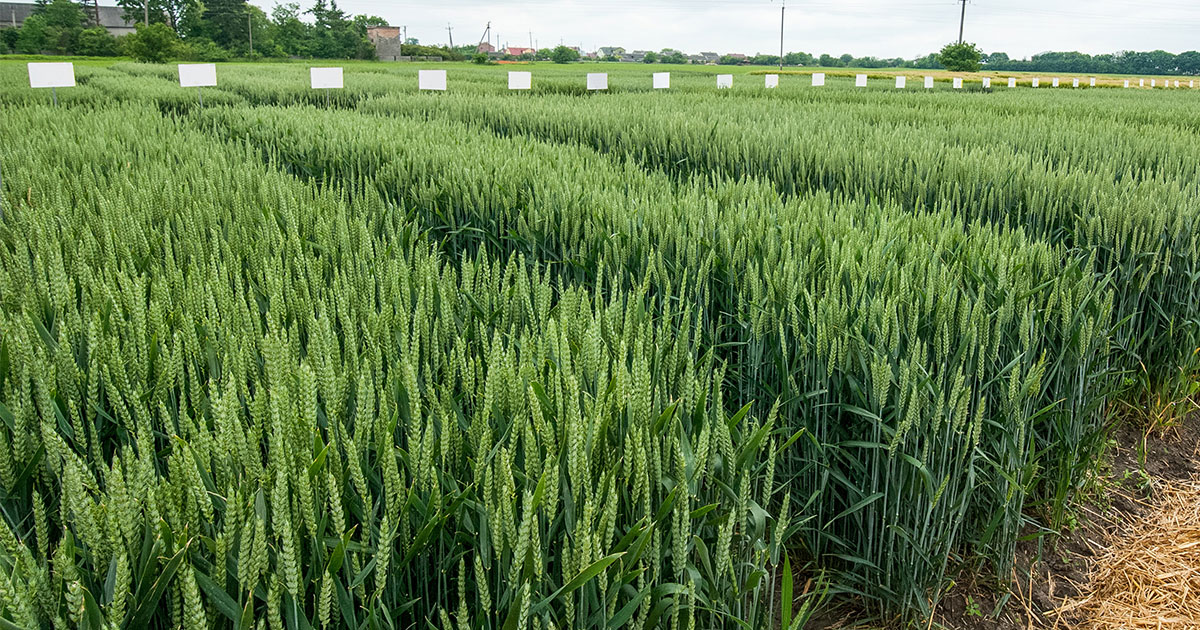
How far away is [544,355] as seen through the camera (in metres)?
1.32

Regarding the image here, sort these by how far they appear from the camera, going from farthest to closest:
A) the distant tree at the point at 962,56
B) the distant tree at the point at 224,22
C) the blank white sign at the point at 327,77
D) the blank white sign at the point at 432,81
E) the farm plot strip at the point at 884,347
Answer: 1. the distant tree at the point at 224,22
2. the distant tree at the point at 962,56
3. the blank white sign at the point at 432,81
4. the blank white sign at the point at 327,77
5. the farm plot strip at the point at 884,347

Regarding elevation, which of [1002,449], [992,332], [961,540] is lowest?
[961,540]

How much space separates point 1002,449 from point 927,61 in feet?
259

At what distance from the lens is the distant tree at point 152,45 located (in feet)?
113

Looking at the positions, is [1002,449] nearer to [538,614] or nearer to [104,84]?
[538,614]

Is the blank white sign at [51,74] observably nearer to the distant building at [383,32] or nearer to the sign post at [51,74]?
the sign post at [51,74]

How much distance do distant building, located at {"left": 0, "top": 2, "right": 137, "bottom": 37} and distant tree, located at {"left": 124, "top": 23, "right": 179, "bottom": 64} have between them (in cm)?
916

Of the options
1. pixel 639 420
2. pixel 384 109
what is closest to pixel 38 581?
pixel 639 420

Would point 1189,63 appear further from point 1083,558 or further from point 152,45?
point 1083,558

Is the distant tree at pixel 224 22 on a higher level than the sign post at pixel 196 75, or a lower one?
higher

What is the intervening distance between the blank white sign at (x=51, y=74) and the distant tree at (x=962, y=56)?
42510 mm

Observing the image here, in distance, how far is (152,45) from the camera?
34719 mm

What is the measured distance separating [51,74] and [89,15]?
44671 mm

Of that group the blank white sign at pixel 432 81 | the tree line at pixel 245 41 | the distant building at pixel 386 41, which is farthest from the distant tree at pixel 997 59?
the blank white sign at pixel 432 81
